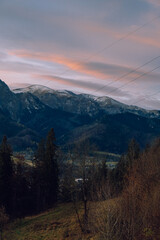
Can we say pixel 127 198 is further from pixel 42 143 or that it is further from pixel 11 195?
pixel 42 143

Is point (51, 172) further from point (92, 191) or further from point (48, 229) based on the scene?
point (92, 191)

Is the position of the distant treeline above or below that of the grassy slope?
above

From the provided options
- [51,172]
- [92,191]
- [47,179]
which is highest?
[92,191]

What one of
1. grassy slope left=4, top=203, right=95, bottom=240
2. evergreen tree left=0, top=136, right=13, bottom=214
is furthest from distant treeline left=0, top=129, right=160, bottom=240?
grassy slope left=4, top=203, right=95, bottom=240

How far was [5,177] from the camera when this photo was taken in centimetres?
5788

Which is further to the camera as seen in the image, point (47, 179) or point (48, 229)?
point (47, 179)

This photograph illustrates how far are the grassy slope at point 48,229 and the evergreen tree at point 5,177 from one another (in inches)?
471

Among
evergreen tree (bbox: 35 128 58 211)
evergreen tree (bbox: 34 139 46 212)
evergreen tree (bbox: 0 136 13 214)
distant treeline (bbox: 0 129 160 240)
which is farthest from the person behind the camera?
evergreen tree (bbox: 35 128 58 211)

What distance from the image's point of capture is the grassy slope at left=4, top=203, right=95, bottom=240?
32.7 m

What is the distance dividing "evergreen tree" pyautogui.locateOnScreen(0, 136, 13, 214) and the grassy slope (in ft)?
39.2

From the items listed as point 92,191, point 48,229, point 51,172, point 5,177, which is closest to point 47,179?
point 51,172

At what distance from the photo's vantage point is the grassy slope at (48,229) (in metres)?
32.7

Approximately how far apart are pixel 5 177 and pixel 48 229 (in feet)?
80.5

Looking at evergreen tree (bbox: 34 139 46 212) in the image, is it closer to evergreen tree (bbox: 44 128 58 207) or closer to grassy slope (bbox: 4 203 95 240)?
evergreen tree (bbox: 44 128 58 207)
